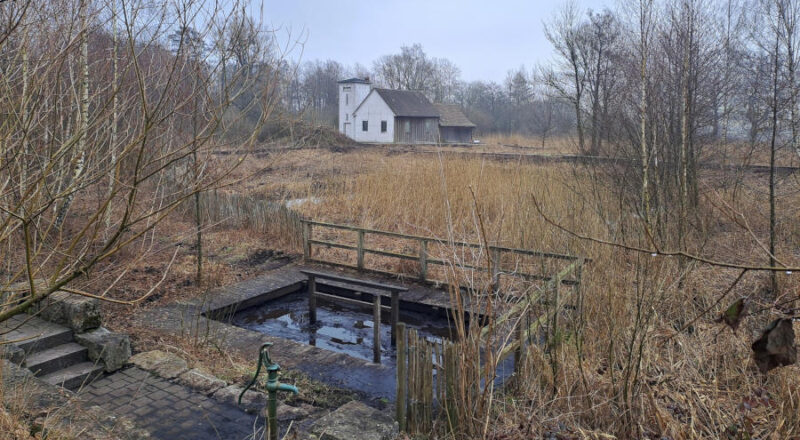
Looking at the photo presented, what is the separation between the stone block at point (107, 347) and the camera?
5.67 m

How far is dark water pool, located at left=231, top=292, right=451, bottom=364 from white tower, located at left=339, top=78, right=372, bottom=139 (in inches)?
1415

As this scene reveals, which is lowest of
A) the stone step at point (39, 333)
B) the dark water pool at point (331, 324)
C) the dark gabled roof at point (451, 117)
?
the dark water pool at point (331, 324)

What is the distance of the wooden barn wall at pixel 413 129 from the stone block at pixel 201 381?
121 feet

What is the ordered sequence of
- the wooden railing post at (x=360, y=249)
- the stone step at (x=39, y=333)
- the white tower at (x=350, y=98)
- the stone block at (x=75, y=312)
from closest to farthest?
the stone step at (x=39, y=333) → the stone block at (x=75, y=312) → the wooden railing post at (x=360, y=249) → the white tower at (x=350, y=98)

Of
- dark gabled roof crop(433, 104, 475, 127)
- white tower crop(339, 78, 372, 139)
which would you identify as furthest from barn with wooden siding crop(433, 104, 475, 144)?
white tower crop(339, 78, 372, 139)

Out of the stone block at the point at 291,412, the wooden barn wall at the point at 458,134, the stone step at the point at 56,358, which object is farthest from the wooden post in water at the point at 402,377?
the wooden barn wall at the point at 458,134

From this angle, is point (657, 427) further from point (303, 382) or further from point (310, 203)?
point (310, 203)

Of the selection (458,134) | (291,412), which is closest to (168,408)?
(291,412)

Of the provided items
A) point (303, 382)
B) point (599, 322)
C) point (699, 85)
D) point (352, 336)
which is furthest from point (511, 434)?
point (699, 85)

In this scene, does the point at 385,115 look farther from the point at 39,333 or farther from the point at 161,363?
the point at 39,333

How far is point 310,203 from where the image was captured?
14258mm

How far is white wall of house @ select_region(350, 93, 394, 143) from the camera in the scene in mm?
42219

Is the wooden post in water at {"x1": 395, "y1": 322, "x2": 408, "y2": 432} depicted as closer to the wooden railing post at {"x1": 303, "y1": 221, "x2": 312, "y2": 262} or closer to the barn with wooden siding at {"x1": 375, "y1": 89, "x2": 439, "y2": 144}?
the wooden railing post at {"x1": 303, "y1": 221, "x2": 312, "y2": 262}

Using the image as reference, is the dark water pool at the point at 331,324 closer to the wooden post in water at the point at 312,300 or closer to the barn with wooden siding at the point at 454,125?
the wooden post in water at the point at 312,300
